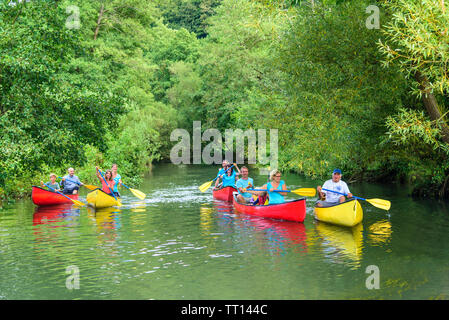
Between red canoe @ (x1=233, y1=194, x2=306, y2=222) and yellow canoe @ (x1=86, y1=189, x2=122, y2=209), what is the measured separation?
5104 millimetres

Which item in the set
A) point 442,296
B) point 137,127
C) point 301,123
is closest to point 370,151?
point 301,123

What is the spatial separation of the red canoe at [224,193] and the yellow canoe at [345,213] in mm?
6043

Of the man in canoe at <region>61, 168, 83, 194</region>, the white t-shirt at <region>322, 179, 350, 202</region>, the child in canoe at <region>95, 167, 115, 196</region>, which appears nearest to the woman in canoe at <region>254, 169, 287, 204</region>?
the white t-shirt at <region>322, 179, 350, 202</region>

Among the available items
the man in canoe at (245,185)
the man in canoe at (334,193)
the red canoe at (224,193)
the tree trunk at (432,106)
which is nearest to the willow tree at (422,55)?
the tree trunk at (432,106)

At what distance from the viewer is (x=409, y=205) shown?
701 inches

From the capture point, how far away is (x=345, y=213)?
13.7 metres

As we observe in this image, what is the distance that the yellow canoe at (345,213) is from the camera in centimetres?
1351

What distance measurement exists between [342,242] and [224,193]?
899cm

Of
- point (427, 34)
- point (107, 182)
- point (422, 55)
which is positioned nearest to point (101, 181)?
point (107, 182)

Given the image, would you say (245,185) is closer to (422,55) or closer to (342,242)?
(342,242)

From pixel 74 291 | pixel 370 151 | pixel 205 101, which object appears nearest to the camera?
pixel 74 291

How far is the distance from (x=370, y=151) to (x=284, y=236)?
5916 mm

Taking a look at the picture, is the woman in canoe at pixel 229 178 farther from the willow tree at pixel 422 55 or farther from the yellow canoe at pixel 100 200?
the willow tree at pixel 422 55

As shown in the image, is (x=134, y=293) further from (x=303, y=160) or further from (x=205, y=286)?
(x=303, y=160)
